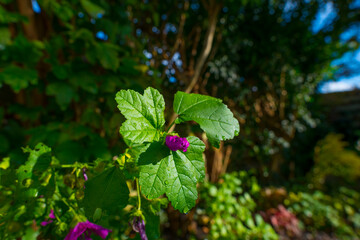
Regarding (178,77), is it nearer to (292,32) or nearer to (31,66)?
(31,66)

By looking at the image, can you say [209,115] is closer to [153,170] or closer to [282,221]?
[153,170]

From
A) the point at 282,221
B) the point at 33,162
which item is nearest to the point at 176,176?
the point at 33,162

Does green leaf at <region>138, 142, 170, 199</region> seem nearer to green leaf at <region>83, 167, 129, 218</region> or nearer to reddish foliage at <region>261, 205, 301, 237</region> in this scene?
green leaf at <region>83, 167, 129, 218</region>

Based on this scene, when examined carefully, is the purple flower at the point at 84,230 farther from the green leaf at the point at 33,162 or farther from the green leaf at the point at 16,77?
the green leaf at the point at 16,77

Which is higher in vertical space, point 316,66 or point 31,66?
point 316,66

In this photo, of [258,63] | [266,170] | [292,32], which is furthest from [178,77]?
[292,32]

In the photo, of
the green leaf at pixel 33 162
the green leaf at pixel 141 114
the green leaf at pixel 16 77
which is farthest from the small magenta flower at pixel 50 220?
the green leaf at pixel 16 77
